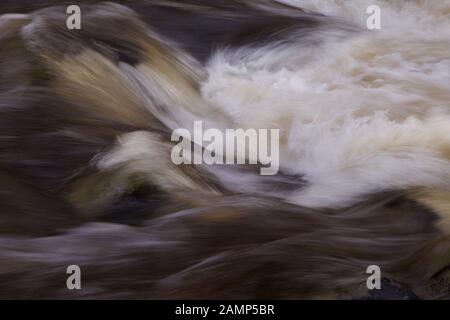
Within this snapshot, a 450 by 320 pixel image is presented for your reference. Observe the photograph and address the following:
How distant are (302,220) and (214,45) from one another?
3296 millimetres

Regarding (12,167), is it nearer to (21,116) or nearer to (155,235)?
(21,116)

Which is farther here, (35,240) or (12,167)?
(12,167)

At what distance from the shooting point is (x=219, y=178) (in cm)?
535

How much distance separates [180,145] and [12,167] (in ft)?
3.03

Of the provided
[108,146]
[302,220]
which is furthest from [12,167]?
[302,220]

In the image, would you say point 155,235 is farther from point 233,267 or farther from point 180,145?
point 180,145

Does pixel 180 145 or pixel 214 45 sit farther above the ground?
pixel 214 45

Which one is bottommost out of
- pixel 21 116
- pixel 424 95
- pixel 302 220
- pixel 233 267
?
pixel 233 267

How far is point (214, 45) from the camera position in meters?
7.57
